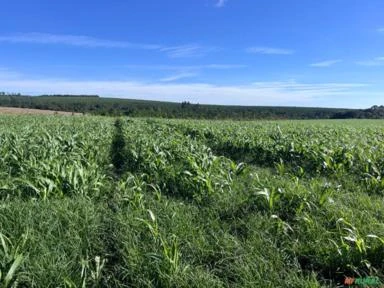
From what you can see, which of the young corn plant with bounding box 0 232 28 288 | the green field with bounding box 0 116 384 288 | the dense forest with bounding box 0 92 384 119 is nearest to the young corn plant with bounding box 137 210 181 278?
the green field with bounding box 0 116 384 288

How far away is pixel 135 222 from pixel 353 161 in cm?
588

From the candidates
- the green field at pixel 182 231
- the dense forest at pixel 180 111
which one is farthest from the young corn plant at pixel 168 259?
the dense forest at pixel 180 111

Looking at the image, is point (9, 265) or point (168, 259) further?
point (168, 259)

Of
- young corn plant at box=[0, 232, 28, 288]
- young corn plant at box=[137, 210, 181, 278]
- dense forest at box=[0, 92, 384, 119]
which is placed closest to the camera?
young corn plant at box=[0, 232, 28, 288]

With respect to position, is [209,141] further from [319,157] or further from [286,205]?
[286,205]

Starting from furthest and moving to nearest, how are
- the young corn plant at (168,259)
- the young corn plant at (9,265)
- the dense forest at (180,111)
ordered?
the dense forest at (180,111) < the young corn plant at (168,259) < the young corn plant at (9,265)

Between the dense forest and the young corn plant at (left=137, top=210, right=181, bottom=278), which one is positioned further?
the dense forest

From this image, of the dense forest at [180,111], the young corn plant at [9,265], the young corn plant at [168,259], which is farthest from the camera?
the dense forest at [180,111]

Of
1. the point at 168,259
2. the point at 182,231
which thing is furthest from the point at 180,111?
the point at 168,259

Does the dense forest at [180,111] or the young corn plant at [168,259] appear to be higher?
the dense forest at [180,111]

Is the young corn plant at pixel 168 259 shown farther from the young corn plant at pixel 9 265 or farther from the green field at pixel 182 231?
the young corn plant at pixel 9 265

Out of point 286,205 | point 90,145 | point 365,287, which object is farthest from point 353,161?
point 90,145

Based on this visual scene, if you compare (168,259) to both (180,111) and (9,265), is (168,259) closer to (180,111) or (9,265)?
(9,265)

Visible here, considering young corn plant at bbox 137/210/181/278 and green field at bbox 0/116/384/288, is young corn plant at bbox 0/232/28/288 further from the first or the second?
young corn plant at bbox 137/210/181/278
